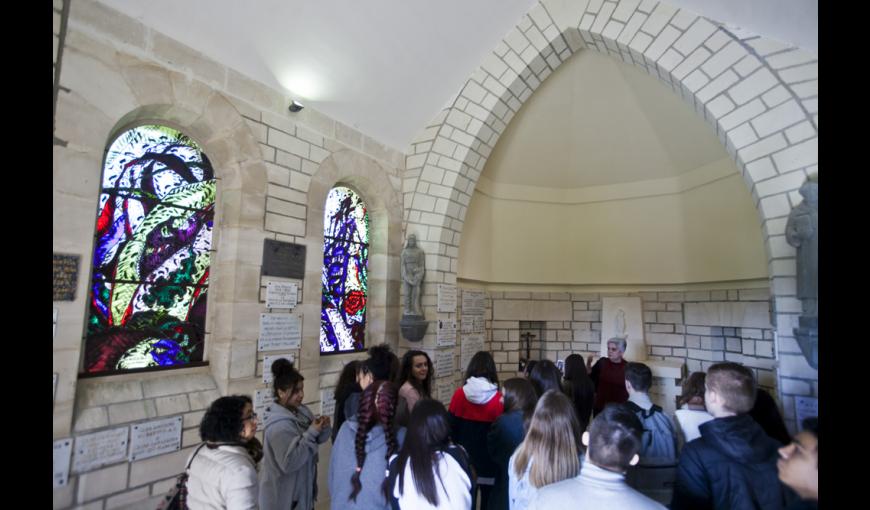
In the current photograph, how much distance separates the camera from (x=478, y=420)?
264 centimetres

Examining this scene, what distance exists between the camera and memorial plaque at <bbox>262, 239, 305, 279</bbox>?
3.49 m

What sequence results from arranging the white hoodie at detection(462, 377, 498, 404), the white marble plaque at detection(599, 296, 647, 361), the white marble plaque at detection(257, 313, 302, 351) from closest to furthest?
the white hoodie at detection(462, 377, 498, 404)
the white marble plaque at detection(257, 313, 302, 351)
the white marble plaque at detection(599, 296, 647, 361)

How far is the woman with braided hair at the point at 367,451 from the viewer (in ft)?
5.86

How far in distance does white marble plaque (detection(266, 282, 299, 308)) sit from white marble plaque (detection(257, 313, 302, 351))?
0.08m

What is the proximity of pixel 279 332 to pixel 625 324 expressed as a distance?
495 centimetres

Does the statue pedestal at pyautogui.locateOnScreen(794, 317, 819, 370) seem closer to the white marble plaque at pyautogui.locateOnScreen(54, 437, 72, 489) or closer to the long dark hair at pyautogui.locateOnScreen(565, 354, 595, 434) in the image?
the long dark hair at pyautogui.locateOnScreen(565, 354, 595, 434)

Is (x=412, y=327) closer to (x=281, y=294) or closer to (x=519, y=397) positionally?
(x=281, y=294)

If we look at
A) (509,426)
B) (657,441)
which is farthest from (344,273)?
(657,441)

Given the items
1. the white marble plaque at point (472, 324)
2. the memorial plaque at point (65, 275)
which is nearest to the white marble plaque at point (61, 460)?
the memorial plaque at point (65, 275)

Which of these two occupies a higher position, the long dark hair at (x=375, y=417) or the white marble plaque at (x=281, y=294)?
the white marble plaque at (x=281, y=294)

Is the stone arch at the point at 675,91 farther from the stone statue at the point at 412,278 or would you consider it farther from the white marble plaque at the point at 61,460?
the white marble plaque at the point at 61,460

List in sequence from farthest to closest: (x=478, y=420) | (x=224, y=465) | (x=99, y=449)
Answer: (x=478, y=420) < (x=99, y=449) < (x=224, y=465)

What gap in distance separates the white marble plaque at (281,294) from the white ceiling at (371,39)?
169 centimetres

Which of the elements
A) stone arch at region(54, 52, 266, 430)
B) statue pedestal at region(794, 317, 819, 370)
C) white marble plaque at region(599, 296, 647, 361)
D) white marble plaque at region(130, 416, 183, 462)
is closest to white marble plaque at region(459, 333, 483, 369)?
white marble plaque at region(599, 296, 647, 361)
